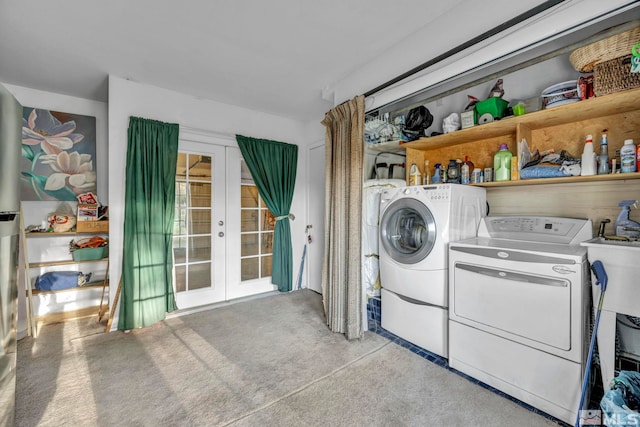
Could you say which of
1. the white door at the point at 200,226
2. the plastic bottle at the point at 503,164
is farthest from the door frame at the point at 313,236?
the plastic bottle at the point at 503,164

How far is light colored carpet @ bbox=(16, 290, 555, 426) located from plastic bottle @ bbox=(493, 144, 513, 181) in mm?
1477

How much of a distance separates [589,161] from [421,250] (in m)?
1.16

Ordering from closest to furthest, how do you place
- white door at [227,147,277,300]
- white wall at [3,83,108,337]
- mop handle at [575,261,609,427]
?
mop handle at [575,261,609,427], white wall at [3,83,108,337], white door at [227,147,277,300]

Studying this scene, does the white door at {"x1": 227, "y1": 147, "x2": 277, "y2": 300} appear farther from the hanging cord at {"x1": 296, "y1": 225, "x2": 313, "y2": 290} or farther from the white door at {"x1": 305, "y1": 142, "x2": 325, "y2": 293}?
the white door at {"x1": 305, "y1": 142, "x2": 325, "y2": 293}

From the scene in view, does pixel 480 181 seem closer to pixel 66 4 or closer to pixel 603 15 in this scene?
pixel 603 15

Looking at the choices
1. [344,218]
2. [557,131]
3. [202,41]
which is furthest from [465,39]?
[202,41]

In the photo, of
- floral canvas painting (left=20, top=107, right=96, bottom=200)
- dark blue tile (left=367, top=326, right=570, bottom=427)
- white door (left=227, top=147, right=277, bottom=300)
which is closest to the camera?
dark blue tile (left=367, top=326, right=570, bottom=427)

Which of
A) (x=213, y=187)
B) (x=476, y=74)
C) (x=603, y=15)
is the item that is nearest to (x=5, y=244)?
(x=213, y=187)

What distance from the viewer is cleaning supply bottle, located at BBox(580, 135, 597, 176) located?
1652 millimetres

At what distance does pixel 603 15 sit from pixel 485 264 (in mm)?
1420

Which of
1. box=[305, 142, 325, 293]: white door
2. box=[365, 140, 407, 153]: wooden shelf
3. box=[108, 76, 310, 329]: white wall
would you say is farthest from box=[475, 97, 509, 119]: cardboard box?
box=[108, 76, 310, 329]: white wall

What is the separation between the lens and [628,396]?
1.05 metres

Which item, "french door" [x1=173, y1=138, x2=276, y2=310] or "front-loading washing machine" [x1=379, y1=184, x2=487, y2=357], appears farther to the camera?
"french door" [x1=173, y1=138, x2=276, y2=310]

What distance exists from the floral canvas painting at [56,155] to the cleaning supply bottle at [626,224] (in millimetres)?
4652
